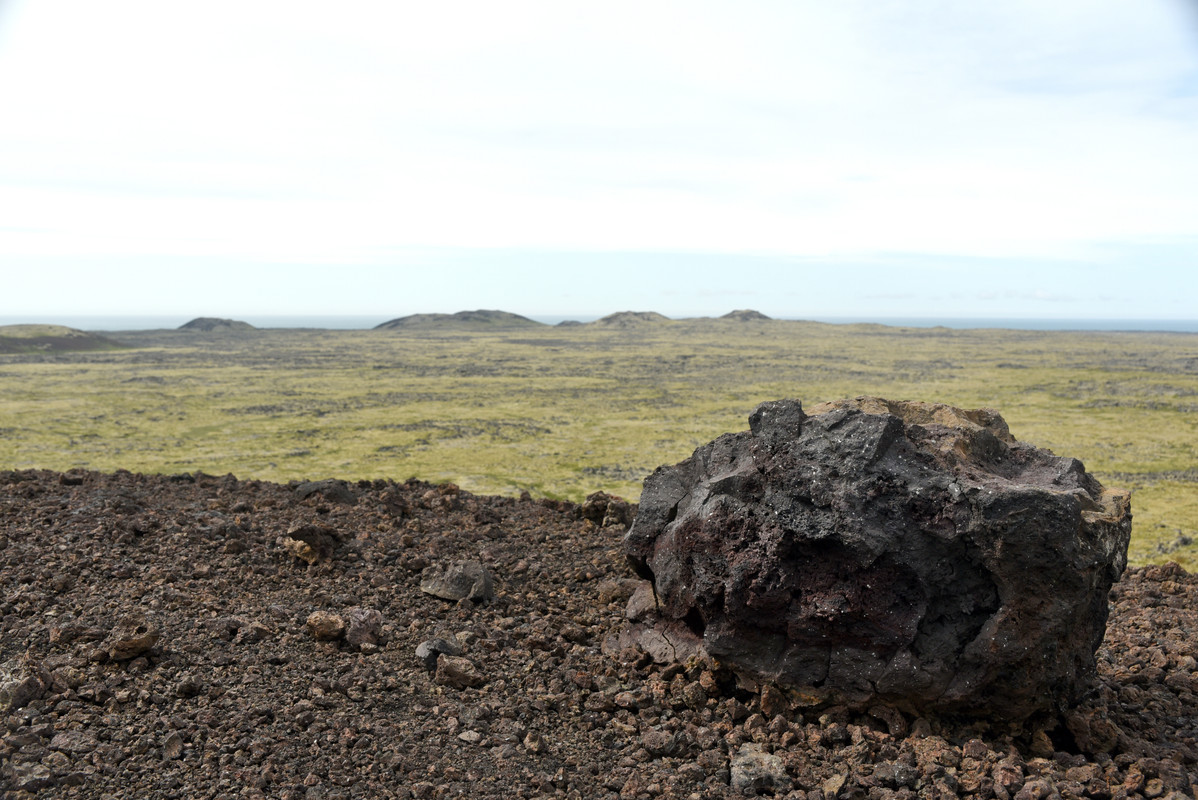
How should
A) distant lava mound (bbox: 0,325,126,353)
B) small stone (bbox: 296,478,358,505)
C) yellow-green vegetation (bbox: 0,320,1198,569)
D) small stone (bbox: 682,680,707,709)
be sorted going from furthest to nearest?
distant lava mound (bbox: 0,325,126,353) < yellow-green vegetation (bbox: 0,320,1198,569) < small stone (bbox: 296,478,358,505) < small stone (bbox: 682,680,707,709)

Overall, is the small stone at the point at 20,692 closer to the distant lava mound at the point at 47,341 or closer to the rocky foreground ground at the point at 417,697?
the rocky foreground ground at the point at 417,697

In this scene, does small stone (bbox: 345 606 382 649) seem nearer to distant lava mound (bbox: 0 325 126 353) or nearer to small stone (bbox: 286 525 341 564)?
small stone (bbox: 286 525 341 564)

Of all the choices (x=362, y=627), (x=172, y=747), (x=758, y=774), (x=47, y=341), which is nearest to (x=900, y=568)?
(x=758, y=774)

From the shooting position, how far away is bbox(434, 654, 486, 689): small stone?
9055 mm

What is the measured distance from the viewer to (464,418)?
1737 inches

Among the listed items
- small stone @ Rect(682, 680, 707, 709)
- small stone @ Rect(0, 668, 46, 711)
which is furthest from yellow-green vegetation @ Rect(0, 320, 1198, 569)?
small stone @ Rect(0, 668, 46, 711)

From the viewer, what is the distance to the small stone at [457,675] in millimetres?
9055

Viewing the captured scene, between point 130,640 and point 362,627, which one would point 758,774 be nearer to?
point 362,627

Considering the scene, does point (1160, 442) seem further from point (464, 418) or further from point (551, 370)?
point (551, 370)

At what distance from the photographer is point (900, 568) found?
832 cm

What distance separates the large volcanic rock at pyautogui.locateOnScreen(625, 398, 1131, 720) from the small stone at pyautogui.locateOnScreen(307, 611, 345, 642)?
4149 millimetres

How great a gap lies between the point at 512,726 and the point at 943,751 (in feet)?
14.1

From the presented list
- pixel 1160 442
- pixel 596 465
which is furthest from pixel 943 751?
pixel 1160 442

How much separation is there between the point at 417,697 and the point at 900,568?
5310 millimetres
